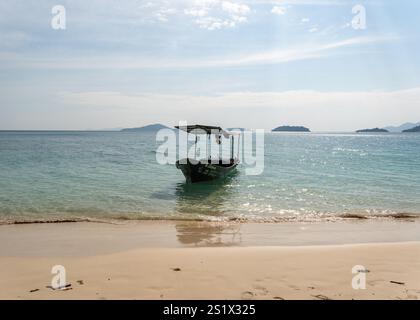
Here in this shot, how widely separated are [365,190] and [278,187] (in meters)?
5.53

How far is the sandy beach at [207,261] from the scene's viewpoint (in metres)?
7.31

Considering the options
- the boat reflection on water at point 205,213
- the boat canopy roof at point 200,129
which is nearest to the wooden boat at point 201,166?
the boat canopy roof at point 200,129

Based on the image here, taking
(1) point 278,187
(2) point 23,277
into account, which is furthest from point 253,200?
(2) point 23,277

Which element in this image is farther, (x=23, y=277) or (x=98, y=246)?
(x=98, y=246)

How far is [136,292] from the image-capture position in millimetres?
7223

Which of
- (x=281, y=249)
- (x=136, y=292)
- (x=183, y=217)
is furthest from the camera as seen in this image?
(x=183, y=217)

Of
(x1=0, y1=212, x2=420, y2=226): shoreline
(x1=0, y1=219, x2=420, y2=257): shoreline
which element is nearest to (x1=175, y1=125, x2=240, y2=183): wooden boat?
(x1=0, y1=212, x2=420, y2=226): shoreline

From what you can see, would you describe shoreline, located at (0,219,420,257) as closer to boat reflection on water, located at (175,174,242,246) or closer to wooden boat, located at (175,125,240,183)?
boat reflection on water, located at (175,174,242,246)

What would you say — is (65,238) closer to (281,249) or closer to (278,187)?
(281,249)

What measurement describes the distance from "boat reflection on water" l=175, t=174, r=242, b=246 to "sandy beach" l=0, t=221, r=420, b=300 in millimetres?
95

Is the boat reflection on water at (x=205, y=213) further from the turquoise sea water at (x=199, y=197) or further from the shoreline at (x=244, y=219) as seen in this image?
the shoreline at (x=244, y=219)

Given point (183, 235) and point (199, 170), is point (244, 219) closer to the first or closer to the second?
point (183, 235)

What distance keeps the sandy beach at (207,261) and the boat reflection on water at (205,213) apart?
0.10 meters
